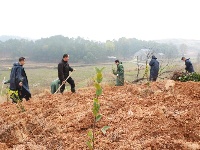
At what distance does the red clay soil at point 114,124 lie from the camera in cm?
348

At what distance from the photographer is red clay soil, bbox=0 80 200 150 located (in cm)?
348

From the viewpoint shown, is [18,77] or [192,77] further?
[192,77]

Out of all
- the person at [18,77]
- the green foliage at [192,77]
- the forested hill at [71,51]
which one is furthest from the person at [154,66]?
the forested hill at [71,51]

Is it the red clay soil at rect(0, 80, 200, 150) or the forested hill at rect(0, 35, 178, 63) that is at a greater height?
the forested hill at rect(0, 35, 178, 63)

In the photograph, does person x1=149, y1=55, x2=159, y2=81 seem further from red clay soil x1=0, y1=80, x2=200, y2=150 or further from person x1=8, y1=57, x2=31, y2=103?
person x1=8, y1=57, x2=31, y2=103

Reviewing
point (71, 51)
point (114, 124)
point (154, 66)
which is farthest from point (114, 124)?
point (71, 51)

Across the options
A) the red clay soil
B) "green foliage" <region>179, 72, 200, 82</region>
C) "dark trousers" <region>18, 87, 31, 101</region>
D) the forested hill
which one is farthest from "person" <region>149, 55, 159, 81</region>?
the forested hill

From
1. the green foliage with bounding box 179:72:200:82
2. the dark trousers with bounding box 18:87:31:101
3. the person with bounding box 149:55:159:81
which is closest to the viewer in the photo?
the dark trousers with bounding box 18:87:31:101

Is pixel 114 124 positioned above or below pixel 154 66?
below

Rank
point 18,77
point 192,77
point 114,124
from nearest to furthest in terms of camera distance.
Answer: point 114,124 < point 18,77 < point 192,77

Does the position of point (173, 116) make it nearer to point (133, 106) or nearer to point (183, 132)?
point (183, 132)

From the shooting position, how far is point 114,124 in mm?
4293

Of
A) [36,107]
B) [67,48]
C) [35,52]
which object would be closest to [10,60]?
[35,52]

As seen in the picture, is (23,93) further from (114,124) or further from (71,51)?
(71,51)
